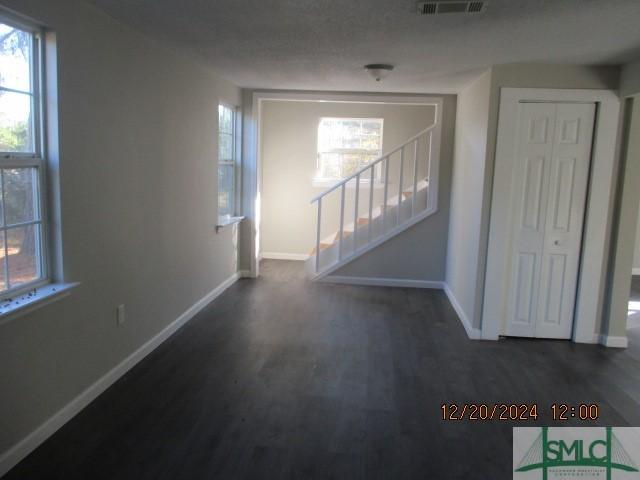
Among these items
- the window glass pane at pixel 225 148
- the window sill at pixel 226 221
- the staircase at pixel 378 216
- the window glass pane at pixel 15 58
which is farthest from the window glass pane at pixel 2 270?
the staircase at pixel 378 216

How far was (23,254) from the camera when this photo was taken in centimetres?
253

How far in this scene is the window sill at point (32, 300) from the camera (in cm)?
228

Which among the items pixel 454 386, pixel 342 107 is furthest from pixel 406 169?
pixel 454 386

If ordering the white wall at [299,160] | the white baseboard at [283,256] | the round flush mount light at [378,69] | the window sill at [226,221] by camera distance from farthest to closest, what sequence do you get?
the white baseboard at [283,256] < the white wall at [299,160] < the window sill at [226,221] < the round flush mount light at [378,69]

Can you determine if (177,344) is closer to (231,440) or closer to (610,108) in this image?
(231,440)

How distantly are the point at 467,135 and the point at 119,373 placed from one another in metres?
3.80

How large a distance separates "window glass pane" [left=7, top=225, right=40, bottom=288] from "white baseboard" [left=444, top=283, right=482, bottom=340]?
10.9ft

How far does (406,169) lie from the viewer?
728 cm

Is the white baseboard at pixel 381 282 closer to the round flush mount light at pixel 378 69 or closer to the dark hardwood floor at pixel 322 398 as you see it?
the dark hardwood floor at pixel 322 398

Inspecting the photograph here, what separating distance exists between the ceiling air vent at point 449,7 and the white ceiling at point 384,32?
6 centimetres

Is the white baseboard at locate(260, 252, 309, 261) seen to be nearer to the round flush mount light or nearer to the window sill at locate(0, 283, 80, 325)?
the round flush mount light

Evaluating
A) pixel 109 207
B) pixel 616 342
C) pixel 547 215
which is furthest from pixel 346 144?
pixel 109 207

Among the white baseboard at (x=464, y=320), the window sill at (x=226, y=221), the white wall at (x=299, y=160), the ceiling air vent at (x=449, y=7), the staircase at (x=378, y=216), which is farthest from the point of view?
the white wall at (x=299, y=160)

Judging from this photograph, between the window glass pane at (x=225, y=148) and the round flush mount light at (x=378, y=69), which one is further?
the window glass pane at (x=225, y=148)
